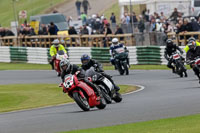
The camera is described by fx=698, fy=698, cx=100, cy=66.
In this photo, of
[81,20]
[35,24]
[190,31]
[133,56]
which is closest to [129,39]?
[133,56]

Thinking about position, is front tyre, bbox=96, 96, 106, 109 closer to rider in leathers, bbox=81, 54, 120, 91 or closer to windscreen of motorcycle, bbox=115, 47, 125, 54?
rider in leathers, bbox=81, 54, 120, 91

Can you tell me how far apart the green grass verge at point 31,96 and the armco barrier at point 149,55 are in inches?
280

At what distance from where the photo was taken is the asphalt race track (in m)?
12.4

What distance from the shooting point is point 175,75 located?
984 inches

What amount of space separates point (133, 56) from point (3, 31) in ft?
42.4

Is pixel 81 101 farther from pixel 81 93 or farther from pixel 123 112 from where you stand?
pixel 123 112

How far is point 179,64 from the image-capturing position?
931 inches

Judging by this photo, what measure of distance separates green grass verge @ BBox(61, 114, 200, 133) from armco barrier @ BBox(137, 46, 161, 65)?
18108 mm

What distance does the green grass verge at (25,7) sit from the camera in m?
61.3

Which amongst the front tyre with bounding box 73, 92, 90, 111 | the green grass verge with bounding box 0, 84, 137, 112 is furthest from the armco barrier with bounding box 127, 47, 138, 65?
the front tyre with bounding box 73, 92, 90, 111

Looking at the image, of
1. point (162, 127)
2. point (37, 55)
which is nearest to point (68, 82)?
point (162, 127)

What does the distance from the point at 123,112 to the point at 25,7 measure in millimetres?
50820

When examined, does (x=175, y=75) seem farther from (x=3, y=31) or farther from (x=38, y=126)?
(x=3, y=31)

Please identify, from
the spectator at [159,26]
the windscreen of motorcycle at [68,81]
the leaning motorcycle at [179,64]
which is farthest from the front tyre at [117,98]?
the spectator at [159,26]
